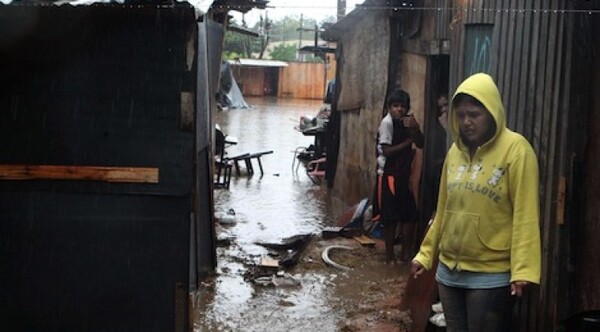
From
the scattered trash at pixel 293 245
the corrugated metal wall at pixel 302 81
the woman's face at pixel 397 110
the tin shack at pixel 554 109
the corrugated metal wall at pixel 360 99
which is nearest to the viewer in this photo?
the tin shack at pixel 554 109

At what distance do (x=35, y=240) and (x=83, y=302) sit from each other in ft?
1.63

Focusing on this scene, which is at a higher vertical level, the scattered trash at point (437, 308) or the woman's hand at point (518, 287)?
the woman's hand at point (518, 287)

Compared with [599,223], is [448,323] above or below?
below

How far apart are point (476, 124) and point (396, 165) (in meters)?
4.40

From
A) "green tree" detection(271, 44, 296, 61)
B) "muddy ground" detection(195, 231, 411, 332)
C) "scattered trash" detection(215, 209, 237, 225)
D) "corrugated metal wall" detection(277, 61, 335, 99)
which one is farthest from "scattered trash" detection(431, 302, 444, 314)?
"green tree" detection(271, 44, 296, 61)

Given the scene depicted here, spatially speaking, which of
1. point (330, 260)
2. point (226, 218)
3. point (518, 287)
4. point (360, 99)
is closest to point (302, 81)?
point (360, 99)

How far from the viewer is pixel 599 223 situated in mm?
4148

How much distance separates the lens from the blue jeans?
12.0ft

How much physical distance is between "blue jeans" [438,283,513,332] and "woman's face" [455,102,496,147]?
2.57 feet

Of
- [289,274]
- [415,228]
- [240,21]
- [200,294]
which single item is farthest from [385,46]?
[240,21]

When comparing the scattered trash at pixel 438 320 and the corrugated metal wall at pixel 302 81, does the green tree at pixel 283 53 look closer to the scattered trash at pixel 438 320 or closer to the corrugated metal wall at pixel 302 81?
the corrugated metal wall at pixel 302 81

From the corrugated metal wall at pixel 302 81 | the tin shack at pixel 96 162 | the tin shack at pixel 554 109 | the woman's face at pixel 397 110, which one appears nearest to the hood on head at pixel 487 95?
the tin shack at pixel 554 109

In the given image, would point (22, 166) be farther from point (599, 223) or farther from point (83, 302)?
point (599, 223)

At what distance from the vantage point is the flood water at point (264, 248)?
6562 millimetres
